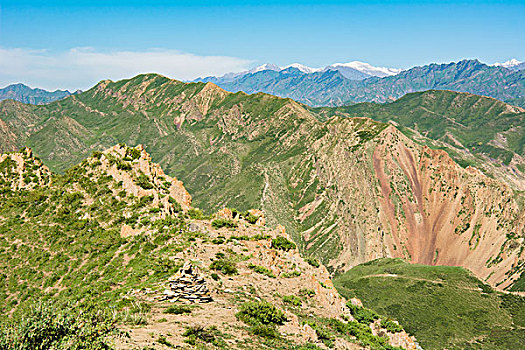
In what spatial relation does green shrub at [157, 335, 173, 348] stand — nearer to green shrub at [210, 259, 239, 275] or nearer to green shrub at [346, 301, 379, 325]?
green shrub at [210, 259, 239, 275]

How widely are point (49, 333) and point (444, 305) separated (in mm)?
115477

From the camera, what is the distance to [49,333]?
1519 centimetres

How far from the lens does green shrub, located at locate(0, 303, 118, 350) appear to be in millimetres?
14367

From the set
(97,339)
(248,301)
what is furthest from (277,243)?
(97,339)

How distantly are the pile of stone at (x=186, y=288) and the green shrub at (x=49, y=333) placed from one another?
12201 millimetres

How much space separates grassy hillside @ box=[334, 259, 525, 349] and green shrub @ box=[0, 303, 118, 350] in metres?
93.9

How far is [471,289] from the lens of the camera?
356 feet

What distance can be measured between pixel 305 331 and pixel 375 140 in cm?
18436

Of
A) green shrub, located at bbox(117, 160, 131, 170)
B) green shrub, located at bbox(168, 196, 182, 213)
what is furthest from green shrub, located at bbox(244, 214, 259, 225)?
green shrub, located at bbox(117, 160, 131, 170)

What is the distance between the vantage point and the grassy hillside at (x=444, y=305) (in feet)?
289

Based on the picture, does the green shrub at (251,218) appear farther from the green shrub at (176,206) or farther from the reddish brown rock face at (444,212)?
the reddish brown rock face at (444,212)

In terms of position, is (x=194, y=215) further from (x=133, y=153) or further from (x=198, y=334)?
(x=198, y=334)

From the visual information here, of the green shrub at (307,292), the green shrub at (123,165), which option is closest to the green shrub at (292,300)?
the green shrub at (307,292)

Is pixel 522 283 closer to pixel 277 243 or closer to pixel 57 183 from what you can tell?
pixel 277 243
